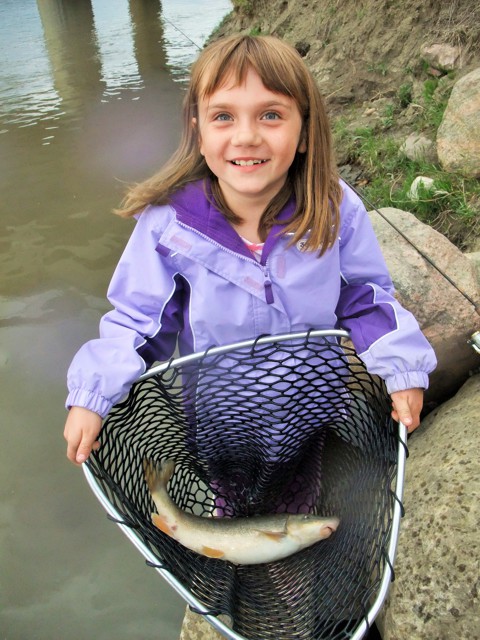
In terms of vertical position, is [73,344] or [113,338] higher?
[113,338]

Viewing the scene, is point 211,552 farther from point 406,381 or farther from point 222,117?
point 222,117

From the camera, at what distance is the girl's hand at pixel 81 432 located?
128cm

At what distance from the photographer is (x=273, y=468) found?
1.74 meters

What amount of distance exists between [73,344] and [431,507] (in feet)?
7.27

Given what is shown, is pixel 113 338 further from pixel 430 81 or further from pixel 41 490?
pixel 430 81

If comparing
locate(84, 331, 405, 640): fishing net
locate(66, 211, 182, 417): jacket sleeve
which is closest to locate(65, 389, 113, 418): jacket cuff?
locate(66, 211, 182, 417): jacket sleeve

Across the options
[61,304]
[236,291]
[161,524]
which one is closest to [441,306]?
[236,291]

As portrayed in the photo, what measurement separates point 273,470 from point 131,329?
0.66 m

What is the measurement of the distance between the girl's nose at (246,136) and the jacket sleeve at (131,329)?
1.03 ft

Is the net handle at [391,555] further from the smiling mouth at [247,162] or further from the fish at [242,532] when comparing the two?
the smiling mouth at [247,162]

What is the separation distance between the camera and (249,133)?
1422 millimetres

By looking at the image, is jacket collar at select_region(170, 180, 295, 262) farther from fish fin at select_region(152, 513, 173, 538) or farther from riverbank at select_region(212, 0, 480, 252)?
riverbank at select_region(212, 0, 480, 252)

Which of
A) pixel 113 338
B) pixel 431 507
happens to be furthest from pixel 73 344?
pixel 431 507

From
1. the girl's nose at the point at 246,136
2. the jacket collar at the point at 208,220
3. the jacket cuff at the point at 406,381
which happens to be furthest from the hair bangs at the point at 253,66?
the jacket cuff at the point at 406,381
